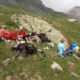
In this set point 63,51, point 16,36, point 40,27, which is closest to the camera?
point 63,51

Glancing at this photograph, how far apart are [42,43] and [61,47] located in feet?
13.1

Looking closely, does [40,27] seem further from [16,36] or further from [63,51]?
[63,51]

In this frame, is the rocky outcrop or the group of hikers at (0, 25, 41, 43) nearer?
the group of hikers at (0, 25, 41, 43)

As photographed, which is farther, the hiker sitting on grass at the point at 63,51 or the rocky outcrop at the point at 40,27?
the rocky outcrop at the point at 40,27

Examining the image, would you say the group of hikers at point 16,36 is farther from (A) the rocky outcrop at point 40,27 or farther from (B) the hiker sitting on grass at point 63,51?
(A) the rocky outcrop at point 40,27

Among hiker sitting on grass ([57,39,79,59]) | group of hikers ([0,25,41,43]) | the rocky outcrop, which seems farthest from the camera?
the rocky outcrop

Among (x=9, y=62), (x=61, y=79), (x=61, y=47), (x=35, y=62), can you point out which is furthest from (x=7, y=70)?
(x=61, y=47)

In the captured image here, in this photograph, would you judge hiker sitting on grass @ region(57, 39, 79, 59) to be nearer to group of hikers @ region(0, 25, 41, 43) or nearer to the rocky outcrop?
group of hikers @ region(0, 25, 41, 43)

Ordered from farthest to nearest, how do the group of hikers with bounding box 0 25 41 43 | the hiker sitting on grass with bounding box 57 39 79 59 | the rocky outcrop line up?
the rocky outcrop, the group of hikers with bounding box 0 25 41 43, the hiker sitting on grass with bounding box 57 39 79 59

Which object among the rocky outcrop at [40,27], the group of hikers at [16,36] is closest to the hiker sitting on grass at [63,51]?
the group of hikers at [16,36]

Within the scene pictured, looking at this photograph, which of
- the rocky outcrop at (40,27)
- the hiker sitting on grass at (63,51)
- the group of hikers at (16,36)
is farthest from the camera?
the rocky outcrop at (40,27)

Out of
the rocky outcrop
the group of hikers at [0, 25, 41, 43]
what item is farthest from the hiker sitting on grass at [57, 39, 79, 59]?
the rocky outcrop

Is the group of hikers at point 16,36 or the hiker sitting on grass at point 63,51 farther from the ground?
the group of hikers at point 16,36

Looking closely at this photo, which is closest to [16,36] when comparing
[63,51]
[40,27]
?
[63,51]
